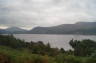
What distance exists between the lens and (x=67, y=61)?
896 cm

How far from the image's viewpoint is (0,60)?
7250 mm

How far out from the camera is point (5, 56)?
7781 mm

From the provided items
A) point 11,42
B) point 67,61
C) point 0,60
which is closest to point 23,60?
point 0,60

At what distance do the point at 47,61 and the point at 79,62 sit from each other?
187 centimetres

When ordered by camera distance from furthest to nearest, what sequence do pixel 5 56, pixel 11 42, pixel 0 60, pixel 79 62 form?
pixel 11 42 < pixel 79 62 < pixel 5 56 < pixel 0 60

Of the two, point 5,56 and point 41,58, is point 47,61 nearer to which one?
point 41,58

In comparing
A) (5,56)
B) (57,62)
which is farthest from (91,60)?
(5,56)

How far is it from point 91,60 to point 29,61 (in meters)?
2.91

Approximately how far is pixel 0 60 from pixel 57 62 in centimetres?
220

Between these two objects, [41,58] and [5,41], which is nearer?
[41,58]

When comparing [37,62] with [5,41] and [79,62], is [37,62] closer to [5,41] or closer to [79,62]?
[79,62]

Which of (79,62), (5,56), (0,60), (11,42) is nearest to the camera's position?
(0,60)

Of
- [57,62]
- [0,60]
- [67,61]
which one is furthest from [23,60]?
[67,61]

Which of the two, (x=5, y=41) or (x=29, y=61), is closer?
(x=29, y=61)
